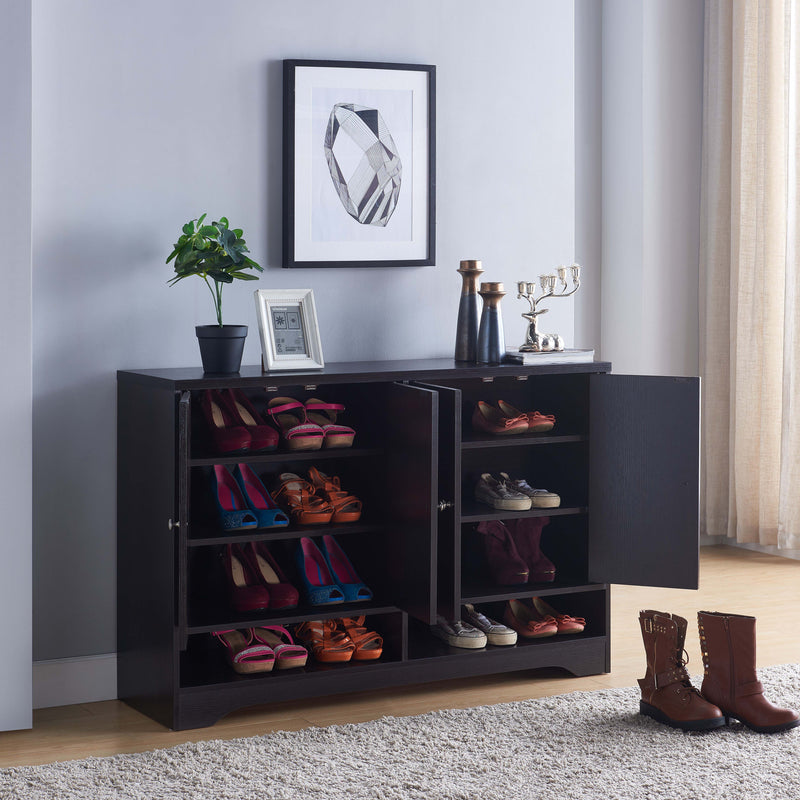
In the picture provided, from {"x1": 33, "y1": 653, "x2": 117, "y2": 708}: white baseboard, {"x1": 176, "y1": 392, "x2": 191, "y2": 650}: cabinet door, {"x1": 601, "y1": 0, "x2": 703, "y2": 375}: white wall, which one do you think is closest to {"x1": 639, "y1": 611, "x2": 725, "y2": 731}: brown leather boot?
{"x1": 176, "y1": 392, "x2": 191, "y2": 650}: cabinet door

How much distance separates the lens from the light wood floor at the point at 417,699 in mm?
2824

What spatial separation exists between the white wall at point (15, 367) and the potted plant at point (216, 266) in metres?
0.40

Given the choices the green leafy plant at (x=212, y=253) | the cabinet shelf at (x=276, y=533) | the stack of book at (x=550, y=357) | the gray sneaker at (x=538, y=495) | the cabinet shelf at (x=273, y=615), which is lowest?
the cabinet shelf at (x=273, y=615)

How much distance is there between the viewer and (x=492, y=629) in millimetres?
3301

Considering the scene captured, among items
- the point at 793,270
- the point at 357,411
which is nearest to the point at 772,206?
the point at 793,270

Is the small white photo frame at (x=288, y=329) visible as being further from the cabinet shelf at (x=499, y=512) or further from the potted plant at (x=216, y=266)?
the cabinet shelf at (x=499, y=512)

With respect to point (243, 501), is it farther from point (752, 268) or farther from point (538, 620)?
point (752, 268)

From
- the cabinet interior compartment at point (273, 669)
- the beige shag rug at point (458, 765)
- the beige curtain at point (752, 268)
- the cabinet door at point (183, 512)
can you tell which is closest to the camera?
the beige shag rug at point (458, 765)

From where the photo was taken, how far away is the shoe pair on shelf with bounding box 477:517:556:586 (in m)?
3.35

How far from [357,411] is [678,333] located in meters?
2.13

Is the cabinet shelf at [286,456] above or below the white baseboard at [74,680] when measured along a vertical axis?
above

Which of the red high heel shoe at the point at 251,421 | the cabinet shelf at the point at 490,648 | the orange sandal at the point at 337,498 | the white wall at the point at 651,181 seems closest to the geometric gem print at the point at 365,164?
the red high heel shoe at the point at 251,421

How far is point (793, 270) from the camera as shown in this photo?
466 centimetres

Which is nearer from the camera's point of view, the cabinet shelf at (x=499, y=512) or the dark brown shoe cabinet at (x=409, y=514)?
the dark brown shoe cabinet at (x=409, y=514)
